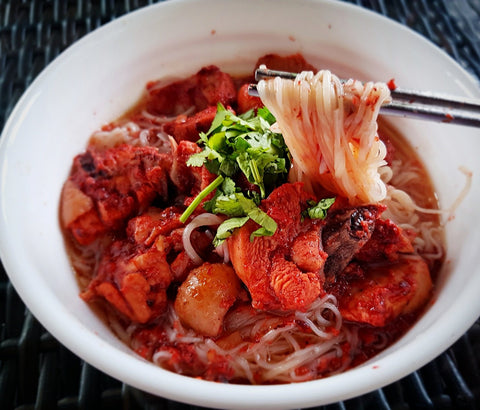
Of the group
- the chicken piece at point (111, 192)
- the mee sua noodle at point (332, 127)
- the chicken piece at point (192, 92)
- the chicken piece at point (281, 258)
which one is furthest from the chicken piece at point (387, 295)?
the chicken piece at point (192, 92)

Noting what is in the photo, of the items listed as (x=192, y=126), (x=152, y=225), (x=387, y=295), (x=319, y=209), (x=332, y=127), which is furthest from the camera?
(x=192, y=126)

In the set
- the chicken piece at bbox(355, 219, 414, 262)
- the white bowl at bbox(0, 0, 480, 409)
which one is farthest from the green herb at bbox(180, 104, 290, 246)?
the white bowl at bbox(0, 0, 480, 409)

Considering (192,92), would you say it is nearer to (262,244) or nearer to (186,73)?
(186,73)

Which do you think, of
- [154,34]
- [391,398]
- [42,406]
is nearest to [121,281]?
[42,406]

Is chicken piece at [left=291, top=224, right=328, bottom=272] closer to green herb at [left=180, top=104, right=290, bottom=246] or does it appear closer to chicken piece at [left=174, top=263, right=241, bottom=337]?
green herb at [left=180, top=104, right=290, bottom=246]

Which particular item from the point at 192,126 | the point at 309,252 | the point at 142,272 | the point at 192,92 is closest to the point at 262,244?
the point at 309,252

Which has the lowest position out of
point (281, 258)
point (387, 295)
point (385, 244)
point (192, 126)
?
point (387, 295)
